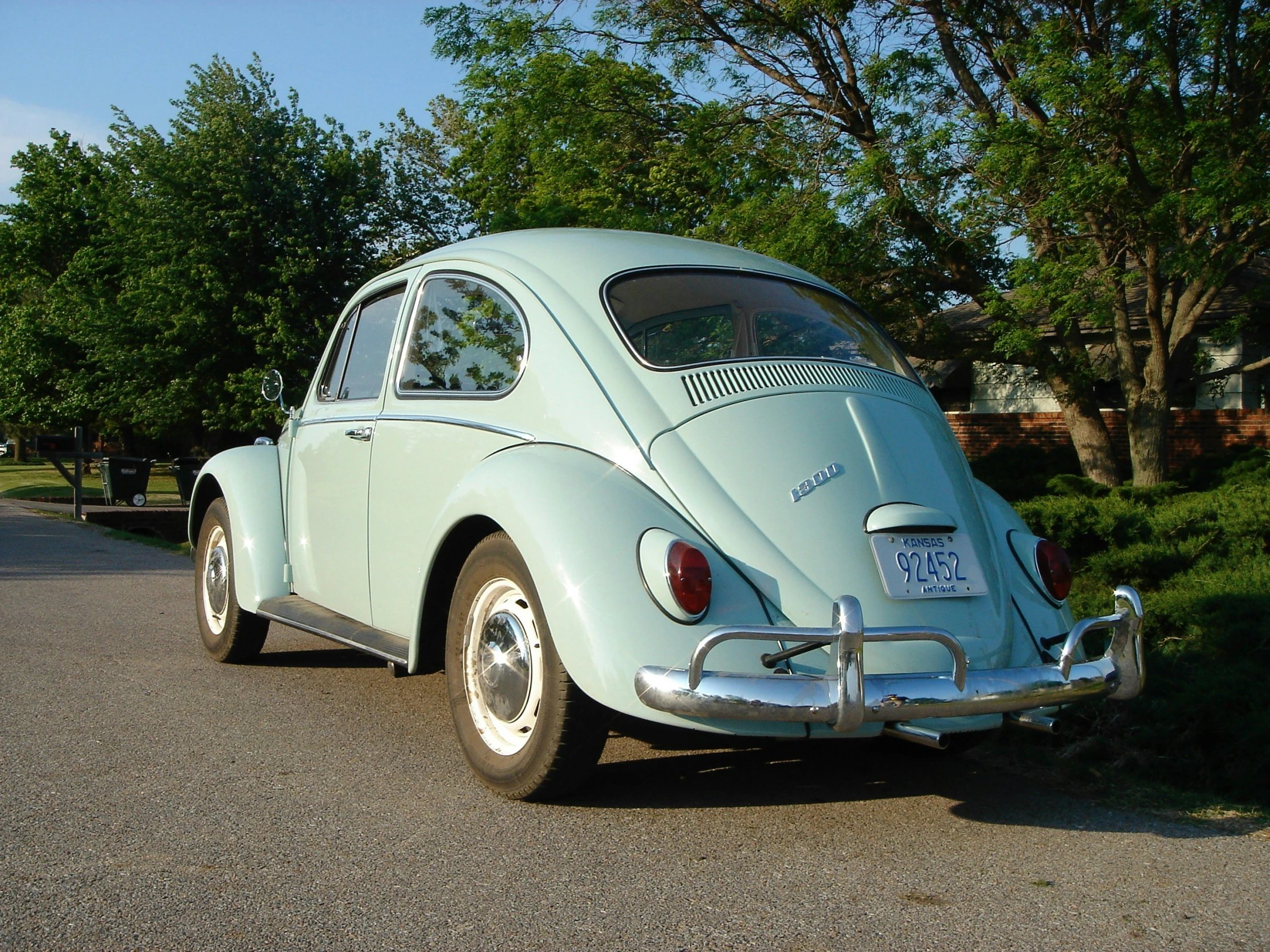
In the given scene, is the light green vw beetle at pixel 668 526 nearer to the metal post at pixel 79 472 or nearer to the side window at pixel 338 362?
the side window at pixel 338 362

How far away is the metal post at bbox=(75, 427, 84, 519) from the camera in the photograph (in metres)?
18.1

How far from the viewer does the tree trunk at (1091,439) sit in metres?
14.6

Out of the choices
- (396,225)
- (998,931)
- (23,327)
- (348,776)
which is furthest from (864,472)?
(23,327)

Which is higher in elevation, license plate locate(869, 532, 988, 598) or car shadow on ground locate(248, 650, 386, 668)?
license plate locate(869, 532, 988, 598)

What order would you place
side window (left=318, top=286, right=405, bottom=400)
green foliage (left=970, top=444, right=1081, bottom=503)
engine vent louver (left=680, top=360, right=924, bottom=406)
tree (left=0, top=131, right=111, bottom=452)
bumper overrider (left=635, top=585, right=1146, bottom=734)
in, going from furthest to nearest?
tree (left=0, top=131, right=111, bottom=452)
green foliage (left=970, top=444, right=1081, bottom=503)
side window (left=318, top=286, right=405, bottom=400)
engine vent louver (left=680, top=360, right=924, bottom=406)
bumper overrider (left=635, top=585, right=1146, bottom=734)

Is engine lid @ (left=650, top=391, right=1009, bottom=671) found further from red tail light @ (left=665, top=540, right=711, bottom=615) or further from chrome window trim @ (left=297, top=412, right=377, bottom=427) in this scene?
chrome window trim @ (left=297, top=412, right=377, bottom=427)

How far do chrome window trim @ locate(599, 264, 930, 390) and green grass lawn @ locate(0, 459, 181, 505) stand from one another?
21388 mm

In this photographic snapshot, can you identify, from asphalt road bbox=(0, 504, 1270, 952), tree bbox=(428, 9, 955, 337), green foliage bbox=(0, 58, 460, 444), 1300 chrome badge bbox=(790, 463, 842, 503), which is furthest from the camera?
green foliage bbox=(0, 58, 460, 444)

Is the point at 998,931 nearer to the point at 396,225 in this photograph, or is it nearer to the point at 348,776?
the point at 348,776

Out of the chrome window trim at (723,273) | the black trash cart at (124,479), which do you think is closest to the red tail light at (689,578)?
the chrome window trim at (723,273)

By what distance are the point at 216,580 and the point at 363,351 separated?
65.0 inches

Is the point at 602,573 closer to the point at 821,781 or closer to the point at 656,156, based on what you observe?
the point at 821,781

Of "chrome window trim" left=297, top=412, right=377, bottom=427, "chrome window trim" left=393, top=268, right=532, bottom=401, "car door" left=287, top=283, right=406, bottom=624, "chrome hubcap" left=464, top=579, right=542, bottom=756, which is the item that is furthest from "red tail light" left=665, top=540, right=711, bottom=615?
"chrome window trim" left=297, top=412, right=377, bottom=427

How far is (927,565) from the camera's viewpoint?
11.8 feet
